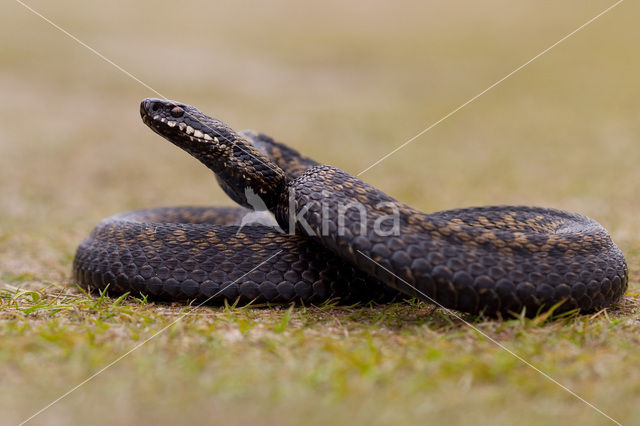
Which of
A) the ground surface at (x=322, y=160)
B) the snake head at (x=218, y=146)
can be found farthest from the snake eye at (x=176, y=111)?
the ground surface at (x=322, y=160)

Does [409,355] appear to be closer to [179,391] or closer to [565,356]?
[565,356]

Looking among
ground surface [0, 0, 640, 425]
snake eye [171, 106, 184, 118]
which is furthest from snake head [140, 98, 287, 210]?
ground surface [0, 0, 640, 425]

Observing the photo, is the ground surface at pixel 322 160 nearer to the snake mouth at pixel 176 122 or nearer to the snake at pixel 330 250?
the snake at pixel 330 250

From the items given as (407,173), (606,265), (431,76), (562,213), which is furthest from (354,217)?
(431,76)

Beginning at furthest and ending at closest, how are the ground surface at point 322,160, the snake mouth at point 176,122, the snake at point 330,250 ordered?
the snake mouth at point 176,122 → the snake at point 330,250 → the ground surface at point 322,160

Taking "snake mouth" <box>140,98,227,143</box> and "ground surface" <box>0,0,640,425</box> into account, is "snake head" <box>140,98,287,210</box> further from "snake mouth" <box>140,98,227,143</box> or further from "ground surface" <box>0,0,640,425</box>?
"ground surface" <box>0,0,640,425</box>

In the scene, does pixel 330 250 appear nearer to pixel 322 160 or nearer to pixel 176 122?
pixel 176 122
